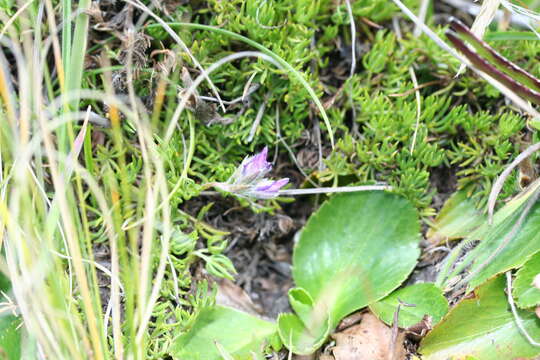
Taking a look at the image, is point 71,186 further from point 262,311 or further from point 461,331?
point 461,331

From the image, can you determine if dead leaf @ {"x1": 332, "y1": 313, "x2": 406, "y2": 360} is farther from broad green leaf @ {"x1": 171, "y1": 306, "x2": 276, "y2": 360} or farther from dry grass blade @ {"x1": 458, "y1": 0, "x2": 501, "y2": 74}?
dry grass blade @ {"x1": 458, "y1": 0, "x2": 501, "y2": 74}

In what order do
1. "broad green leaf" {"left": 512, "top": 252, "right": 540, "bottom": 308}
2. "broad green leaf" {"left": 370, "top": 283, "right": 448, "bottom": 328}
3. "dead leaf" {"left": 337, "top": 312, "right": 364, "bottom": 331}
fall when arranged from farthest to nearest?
1. "dead leaf" {"left": 337, "top": 312, "right": 364, "bottom": 331}
2. "broad green leaf" {"left": 370, "top": 283, "right": 448, "bottom": 328}
3. "broad green leaf" {"left": 512, "top": 252, "right": 540, "bottom": 308}

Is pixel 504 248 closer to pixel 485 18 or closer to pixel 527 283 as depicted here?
pixel 527 283

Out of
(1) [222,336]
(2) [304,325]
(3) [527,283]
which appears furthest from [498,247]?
(1) [222,336]

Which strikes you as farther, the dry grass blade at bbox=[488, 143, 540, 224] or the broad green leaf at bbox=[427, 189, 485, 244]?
the broad green leaf at bbox=[427, 189, 485, 244]

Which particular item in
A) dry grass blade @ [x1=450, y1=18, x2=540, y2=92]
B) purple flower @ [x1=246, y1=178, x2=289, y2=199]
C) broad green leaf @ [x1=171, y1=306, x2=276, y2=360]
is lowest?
broad green leaf @ [x1=171, y1=306, x2=276, y2=360]

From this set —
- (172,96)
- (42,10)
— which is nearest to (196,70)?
(172,96)

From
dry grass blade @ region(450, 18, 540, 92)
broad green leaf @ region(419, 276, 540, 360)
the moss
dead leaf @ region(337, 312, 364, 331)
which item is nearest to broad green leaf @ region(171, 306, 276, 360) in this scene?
the moss

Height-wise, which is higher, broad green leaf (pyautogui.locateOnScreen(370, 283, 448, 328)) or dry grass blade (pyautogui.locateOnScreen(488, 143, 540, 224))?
dry grass blade (pyautogui.locateOnScreen(488, 143, 540, 224))
